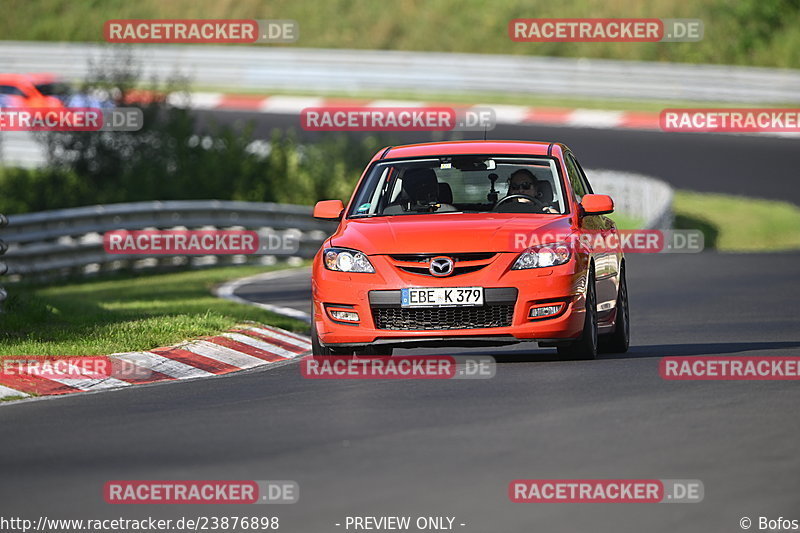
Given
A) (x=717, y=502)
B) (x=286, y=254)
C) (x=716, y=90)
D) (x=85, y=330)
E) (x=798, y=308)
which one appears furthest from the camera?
(x=716, y=90)

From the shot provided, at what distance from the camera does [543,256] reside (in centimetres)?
1175

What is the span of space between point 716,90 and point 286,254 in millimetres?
19820

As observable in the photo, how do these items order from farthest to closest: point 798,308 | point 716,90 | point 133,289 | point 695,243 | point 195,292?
1. point 716,90
2. point 695,243
3. point 133,289
4. point 195,292
5. point 798,308

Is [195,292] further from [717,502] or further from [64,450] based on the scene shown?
[717,502]

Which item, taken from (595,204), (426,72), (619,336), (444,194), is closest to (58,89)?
(426,72)

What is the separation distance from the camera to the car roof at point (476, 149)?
13.1 m

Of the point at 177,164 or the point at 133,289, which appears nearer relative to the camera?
the point at 133,289

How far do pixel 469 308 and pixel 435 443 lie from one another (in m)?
3.05

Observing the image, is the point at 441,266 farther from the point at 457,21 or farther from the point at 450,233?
the point at 457,21

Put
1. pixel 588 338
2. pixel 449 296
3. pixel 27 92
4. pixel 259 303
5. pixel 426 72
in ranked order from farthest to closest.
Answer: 1. pixel 426 72
2. pixel 27 92
3. pixel 259 303
4. pixel 588 338
5. pixel 449 296

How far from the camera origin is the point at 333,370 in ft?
39.3

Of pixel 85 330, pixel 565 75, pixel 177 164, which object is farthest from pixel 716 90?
pixel 85 330

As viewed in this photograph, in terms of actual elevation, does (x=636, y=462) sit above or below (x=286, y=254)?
above

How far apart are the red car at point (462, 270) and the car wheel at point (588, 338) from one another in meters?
0.01
